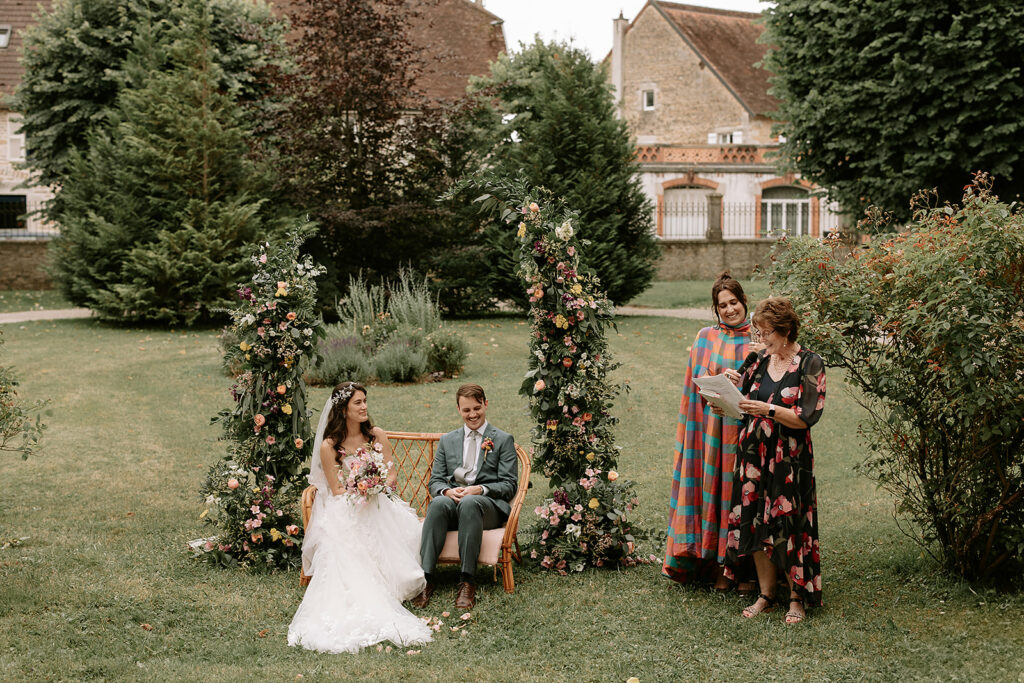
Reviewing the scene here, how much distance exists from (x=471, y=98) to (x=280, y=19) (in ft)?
23.7

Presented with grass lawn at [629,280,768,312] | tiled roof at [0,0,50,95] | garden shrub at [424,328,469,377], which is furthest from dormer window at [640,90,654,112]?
garden shrub at [424,328,469,377]

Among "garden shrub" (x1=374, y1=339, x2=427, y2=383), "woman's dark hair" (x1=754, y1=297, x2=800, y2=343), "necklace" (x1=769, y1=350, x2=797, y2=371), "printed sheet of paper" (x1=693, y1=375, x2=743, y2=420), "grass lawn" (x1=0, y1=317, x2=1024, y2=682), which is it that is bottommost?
"grass lawn" (x1=0, y1=317, x2=1024, y2=682)

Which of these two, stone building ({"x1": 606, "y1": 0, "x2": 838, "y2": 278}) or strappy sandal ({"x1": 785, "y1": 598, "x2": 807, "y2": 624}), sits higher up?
stone building ({"x1": 606, "y1": 0, "x2": 838, "y2": 278})

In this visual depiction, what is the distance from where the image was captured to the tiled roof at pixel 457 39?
3475 centimetres

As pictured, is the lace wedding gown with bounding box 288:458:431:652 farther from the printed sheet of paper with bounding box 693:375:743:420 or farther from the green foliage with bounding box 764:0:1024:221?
the green foliage with bounding box 764:0:1024:221

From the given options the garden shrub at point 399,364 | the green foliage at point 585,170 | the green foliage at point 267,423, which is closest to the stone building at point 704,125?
the green foliage at point 585,170

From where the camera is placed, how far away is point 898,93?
16688 millimetres

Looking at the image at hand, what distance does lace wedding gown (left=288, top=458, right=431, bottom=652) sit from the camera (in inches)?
227

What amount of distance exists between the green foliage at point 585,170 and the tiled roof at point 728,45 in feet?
63.0

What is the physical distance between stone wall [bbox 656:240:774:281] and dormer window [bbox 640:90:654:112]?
47.8 ft

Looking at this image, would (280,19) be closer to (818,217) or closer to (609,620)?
(818,217)

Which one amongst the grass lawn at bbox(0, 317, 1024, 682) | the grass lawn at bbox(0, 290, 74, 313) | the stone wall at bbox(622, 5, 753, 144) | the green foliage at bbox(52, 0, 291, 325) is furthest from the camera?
the stone wall at bbox(622, 5, 753, 144)

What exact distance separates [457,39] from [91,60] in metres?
15.8

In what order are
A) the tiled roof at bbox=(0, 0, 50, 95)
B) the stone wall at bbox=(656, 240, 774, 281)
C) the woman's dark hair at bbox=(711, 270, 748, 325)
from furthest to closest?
the tiled roof at bbox=(0, 0, 50, 95) < the stone wall at bbox=(656, 240, 774, 281) < the woman's dark hair at bbox=(711, 270, 748, 325)
